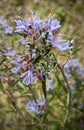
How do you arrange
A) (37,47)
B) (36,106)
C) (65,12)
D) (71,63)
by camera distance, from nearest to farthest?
1. (37,47)
2. (36,106)
3. (71,63)
4. (65,12)

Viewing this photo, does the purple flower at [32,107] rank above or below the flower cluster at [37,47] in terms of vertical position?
below

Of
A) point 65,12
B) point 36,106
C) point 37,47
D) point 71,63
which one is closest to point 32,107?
point 36,106

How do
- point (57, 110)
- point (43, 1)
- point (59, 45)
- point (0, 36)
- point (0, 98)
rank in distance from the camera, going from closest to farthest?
1. point (59, 45)
2. point (0, 36)
3. point (57, 110)
4. point (0, 98)
5. point (43, 1)

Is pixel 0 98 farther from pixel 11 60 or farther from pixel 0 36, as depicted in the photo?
pixel 11 60

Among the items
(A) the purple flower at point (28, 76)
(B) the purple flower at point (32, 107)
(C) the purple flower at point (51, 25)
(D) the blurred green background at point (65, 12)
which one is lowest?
(B) the purple flower at point (32, 107)

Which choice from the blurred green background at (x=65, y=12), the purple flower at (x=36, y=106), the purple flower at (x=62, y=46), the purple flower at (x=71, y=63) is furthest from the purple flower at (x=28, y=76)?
the blurred green background at (x=65, y=12)

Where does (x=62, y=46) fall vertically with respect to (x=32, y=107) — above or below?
above

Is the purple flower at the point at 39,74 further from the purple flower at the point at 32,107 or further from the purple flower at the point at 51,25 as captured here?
the purple flower at the point at 32,107

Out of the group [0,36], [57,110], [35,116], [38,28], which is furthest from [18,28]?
[57,110]

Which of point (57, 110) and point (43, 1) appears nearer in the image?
point (57, 110)

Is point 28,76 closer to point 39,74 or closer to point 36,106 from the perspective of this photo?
point 39,74

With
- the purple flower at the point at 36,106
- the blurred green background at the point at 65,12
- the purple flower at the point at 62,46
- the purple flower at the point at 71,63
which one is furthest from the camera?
the blurred green background at the point at 65,12
